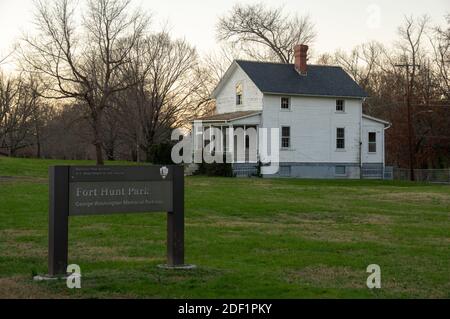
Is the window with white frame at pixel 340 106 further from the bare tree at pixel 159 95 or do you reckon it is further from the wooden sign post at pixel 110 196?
the wooden sign post at pixel 110 196

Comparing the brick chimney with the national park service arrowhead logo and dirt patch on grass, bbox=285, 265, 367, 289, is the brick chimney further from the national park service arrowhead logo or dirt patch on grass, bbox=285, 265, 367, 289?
the national park service arrowhead logo

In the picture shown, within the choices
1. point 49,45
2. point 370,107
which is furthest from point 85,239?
point 370,107

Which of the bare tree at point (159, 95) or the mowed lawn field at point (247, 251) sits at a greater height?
the bare tree at point (159, 95)

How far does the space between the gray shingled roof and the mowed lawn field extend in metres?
22.3

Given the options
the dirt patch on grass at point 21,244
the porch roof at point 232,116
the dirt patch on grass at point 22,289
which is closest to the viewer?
the dirt patch on grass at point 22,289

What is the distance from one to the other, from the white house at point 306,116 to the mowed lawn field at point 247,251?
21562 millimetres

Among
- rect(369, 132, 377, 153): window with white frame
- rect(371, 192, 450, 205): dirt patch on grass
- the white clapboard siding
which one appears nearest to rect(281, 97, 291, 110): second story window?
the white clapboard siding

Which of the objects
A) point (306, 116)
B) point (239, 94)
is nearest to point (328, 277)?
point (306, 116)

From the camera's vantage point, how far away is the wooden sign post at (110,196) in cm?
945

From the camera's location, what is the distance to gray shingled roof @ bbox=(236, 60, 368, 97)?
148 ft

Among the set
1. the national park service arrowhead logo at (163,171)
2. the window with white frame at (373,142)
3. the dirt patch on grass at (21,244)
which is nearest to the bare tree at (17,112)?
the window with white frame at (373,142)

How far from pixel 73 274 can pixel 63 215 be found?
0.83 metres

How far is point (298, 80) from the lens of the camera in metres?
46.7

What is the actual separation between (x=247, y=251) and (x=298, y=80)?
1385 inches
